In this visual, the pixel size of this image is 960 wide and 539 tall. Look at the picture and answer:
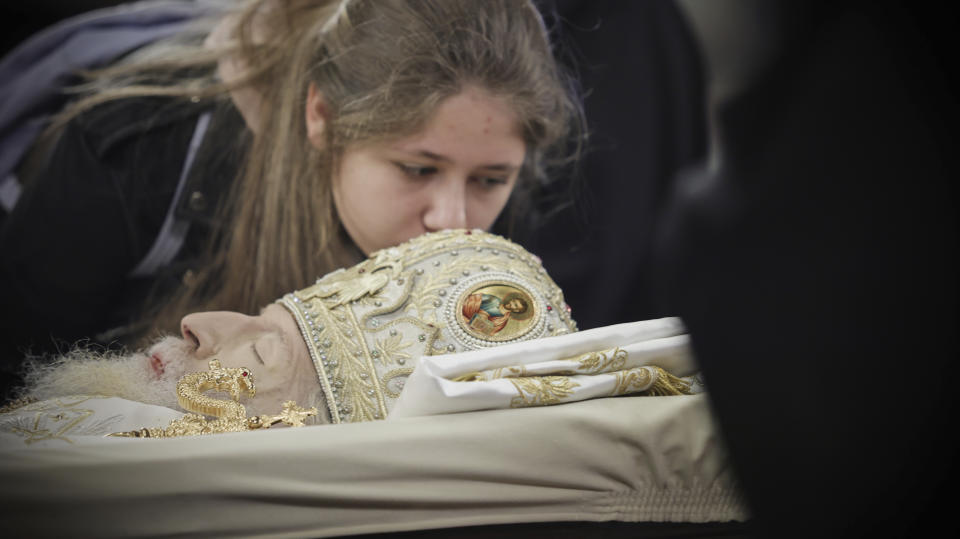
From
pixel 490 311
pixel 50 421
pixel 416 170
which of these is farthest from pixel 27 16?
pixel 490 311

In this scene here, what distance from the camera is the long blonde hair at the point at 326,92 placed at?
122cm

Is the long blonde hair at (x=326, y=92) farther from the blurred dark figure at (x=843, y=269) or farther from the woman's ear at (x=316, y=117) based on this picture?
the blurred dark figure at (x=843, y=269)

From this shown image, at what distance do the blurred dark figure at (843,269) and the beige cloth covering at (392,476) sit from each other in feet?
0.94

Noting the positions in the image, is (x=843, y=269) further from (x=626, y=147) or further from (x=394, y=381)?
(x=626, y=147)

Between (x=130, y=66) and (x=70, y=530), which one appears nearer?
(x=70, y=530)

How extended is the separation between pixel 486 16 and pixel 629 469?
0.78 metres

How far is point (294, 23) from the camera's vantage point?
1.44 meters

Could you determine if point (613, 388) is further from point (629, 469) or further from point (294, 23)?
point (294, 23)

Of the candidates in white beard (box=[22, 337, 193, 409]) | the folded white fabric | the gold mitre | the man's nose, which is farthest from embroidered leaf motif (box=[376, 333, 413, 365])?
the man's nose

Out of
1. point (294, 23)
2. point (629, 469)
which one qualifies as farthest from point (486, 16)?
point (629, 469)

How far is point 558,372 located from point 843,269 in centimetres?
42

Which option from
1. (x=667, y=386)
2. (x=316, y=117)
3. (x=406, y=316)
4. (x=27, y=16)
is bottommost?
(x=667, y=386)

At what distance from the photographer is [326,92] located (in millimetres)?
1326

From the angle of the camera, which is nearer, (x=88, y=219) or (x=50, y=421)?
(x=50, y=421)
